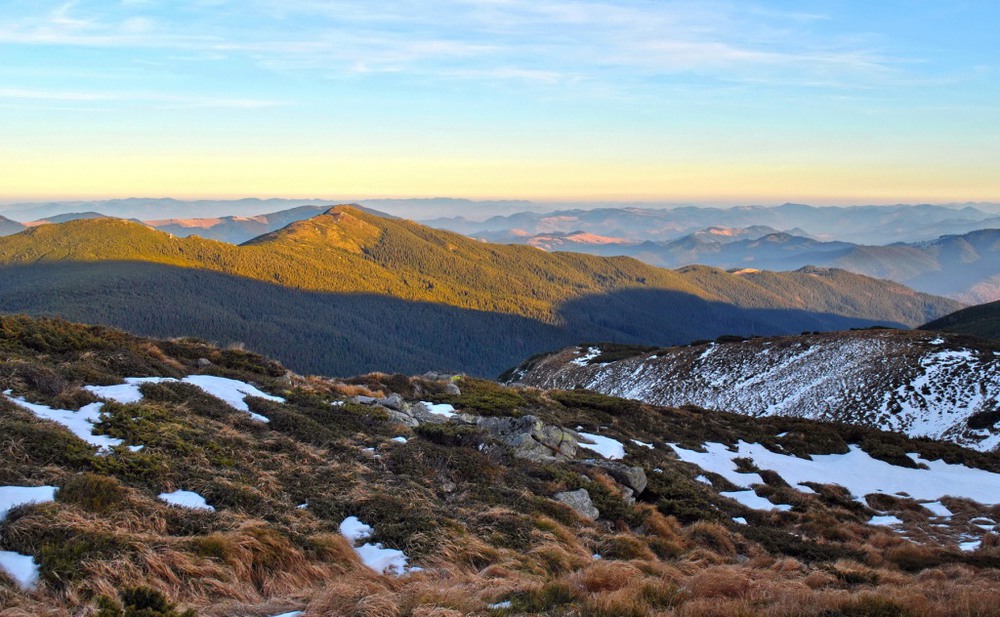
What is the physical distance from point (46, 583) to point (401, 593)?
167 inches

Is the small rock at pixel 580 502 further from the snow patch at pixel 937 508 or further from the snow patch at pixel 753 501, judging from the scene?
the snow patch at pixel 937 508

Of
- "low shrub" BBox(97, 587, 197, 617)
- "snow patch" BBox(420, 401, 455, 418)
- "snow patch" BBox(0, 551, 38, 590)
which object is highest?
"low shrub" BBox(97, 587, 197, 617)

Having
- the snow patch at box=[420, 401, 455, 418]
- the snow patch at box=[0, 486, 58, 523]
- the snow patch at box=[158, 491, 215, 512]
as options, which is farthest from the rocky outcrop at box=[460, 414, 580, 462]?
the snow patch at box=[0, 486, 58, 523]

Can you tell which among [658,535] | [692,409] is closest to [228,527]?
[658,535]

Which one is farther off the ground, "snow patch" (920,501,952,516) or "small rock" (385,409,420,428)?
"small rock" (385,409,420,428)

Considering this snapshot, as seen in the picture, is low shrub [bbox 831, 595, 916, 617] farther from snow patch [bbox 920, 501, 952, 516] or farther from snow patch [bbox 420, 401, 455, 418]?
snow patch [bbox 920, 501, 952, 516]

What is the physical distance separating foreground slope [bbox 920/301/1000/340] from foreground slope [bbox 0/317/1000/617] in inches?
3149

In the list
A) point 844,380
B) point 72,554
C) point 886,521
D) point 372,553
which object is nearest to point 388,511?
point 372,553

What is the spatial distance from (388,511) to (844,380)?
4668cm

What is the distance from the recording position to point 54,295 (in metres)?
190

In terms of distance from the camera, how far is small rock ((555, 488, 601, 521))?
14.4 m

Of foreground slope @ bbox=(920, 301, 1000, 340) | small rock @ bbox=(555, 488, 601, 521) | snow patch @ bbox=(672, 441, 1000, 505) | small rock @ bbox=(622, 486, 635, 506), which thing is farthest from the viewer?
foreground slope @ bbox=(920, 301, 1000, 340)

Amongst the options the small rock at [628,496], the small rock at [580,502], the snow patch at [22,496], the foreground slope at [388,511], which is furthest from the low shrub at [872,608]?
the snow patch at [22,496]

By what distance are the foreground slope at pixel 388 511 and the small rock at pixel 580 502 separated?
0.06 m
